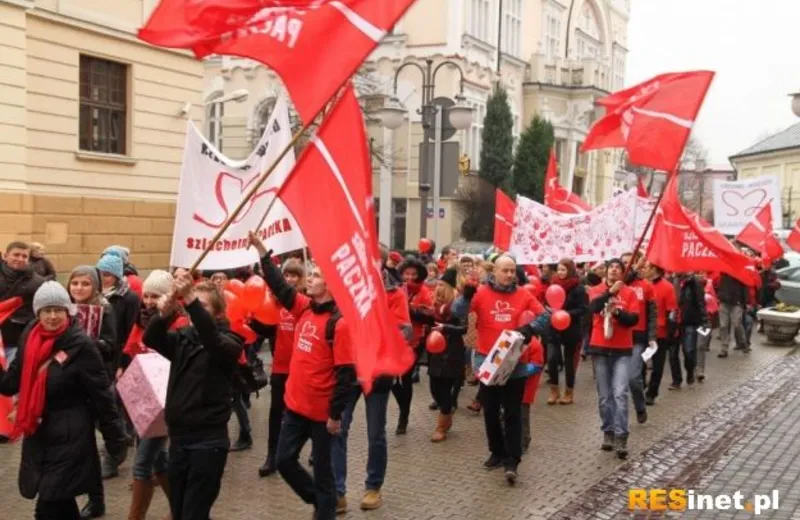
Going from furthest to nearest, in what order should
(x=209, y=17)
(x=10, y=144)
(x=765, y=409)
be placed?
(x=10, y=144)
(x=765, y=409)
(x=209, y=17)

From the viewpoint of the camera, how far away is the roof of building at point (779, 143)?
204 feet

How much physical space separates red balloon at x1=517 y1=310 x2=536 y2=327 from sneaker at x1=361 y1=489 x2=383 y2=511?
1917 millimetres

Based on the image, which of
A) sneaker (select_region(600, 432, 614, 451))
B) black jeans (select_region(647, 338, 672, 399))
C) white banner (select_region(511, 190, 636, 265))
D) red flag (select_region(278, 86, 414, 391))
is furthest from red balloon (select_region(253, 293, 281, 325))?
white banner (select_region(511, 190, 636, 265))

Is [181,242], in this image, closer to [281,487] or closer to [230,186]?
[230,186]

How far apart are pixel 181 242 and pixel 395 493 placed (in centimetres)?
257

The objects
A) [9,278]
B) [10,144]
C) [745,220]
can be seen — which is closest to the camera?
[9,278]

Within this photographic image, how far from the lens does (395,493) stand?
7.38 m

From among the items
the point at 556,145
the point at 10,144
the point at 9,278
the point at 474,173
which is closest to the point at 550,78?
the point at 556,145

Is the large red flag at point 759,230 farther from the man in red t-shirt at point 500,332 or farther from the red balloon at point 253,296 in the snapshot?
the red balloon at point 253,296

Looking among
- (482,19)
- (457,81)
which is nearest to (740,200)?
(457,81)

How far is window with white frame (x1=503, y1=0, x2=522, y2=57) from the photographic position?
40.4 m

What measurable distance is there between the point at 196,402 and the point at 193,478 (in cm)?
41

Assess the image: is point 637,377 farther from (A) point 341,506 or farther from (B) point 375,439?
(A) point 341,506

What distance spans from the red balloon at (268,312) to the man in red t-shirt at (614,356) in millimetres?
3028
